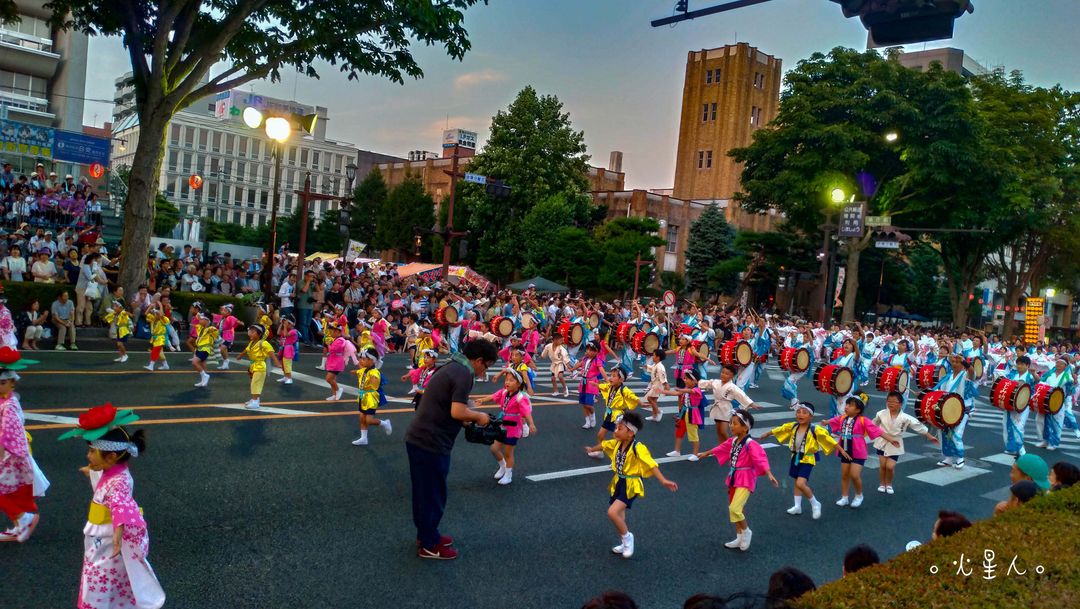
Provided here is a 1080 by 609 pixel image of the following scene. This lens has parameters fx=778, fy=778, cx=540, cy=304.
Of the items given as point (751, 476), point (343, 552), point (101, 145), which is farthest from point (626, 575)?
point (101, 145)

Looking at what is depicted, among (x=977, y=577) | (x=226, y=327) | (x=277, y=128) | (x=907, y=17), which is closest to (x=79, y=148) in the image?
(x=277, y=128)

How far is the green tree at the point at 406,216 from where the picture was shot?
63.3m

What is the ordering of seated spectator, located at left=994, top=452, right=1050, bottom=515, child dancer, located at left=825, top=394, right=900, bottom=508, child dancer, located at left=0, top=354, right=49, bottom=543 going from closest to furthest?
child dancer, located at left=0, top=354, right=49, bottom=543 → seated spectator, located at left=994, top=452, right=1050, bottom=515 → child dancer, located at left=825, top=394, right=900, bottom=508

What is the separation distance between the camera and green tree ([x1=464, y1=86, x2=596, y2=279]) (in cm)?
4891

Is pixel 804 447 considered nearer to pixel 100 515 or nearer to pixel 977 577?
pixel 977 577

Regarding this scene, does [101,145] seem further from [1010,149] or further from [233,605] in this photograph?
[1010,149]

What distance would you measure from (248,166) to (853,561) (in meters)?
99.1

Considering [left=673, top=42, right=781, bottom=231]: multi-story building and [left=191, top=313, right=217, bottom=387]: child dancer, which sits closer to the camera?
[left=191, top=313, right=217, bottom=387]: child dancer

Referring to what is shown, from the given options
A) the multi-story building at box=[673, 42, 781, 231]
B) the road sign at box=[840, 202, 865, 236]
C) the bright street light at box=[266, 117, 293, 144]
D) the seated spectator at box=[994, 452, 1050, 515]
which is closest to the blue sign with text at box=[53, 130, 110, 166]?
the bright street light at box=[266, 117, 293, 144]

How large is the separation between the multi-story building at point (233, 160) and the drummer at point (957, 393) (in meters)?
80.2

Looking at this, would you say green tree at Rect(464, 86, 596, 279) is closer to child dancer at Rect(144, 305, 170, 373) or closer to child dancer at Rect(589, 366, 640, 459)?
child dancer at Rect(144, 305, 170, 373)

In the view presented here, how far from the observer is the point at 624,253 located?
4681 centimetres

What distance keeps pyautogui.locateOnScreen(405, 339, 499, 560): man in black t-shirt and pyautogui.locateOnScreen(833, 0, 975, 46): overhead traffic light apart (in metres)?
3.92

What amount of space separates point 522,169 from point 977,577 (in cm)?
4621
